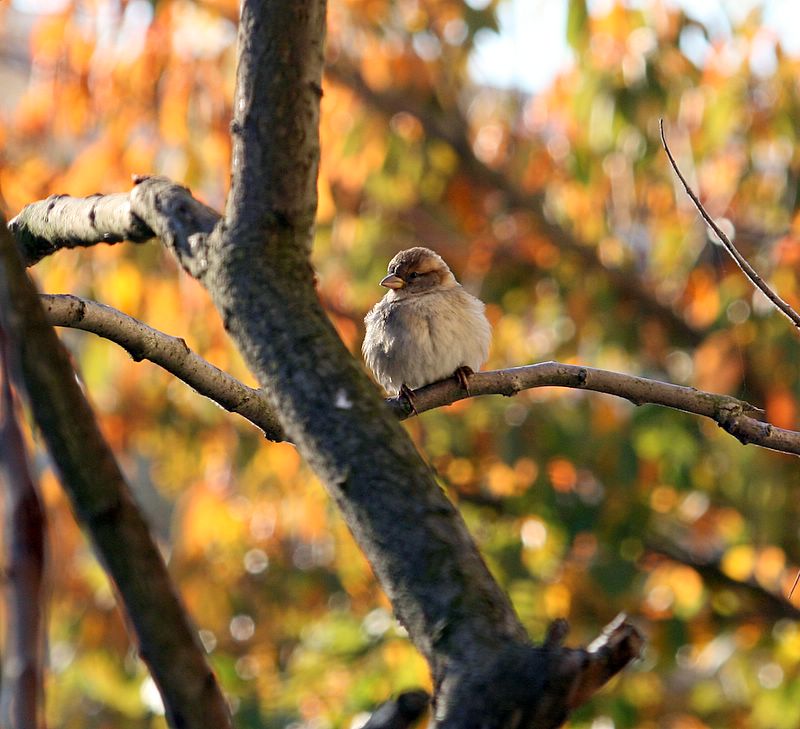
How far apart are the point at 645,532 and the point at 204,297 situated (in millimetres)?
2927

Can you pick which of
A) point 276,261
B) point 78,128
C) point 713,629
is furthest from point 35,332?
point 713,629

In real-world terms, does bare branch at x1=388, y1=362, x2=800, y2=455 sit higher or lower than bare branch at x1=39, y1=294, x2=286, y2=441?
lower

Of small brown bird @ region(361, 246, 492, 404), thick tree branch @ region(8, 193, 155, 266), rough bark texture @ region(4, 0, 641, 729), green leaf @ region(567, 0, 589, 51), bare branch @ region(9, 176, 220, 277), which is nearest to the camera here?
rough bark texture @ region(4, 0, 641, 729)

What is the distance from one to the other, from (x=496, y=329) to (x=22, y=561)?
7.10 meters

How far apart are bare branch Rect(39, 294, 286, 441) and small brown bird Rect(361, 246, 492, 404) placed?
1786 millimetres

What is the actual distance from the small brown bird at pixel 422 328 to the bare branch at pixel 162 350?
1786 millimetres

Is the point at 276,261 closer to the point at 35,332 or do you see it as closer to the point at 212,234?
the point at 212,234

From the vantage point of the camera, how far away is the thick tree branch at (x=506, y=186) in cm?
693

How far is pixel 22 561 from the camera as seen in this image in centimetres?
66

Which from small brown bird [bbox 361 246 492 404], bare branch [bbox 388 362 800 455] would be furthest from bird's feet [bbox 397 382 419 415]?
small brown bird [bbox 361 246 492 404]

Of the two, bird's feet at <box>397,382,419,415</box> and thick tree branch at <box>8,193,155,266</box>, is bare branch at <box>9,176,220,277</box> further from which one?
bird's feet at <box>397,382,419,415</box>

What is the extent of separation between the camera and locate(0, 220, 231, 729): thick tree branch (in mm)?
887

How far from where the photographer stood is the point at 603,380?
2.63 metres

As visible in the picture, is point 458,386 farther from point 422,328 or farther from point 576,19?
point 576,19
